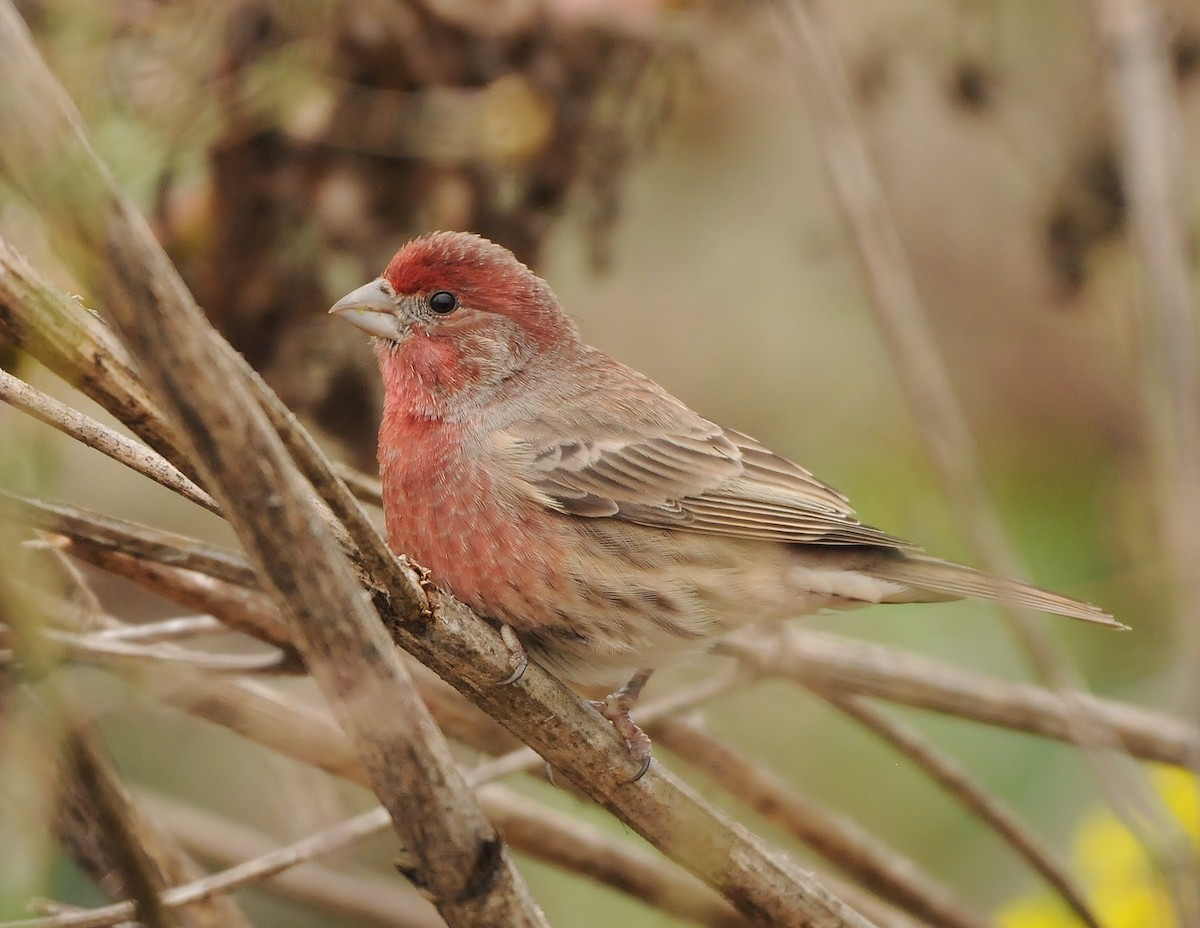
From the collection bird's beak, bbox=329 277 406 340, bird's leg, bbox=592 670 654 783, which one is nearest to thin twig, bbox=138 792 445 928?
bird's leg, bbox=592 670 654 783

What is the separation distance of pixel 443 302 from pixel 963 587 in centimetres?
172

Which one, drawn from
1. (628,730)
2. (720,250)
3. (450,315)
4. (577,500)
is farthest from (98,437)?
(720,250)

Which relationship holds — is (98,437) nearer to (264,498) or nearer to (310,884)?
(264,498)

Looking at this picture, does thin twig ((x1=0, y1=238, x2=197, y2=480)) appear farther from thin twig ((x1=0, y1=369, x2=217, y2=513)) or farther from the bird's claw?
the bird's claw

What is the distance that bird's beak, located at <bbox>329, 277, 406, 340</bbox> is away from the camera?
414 cm

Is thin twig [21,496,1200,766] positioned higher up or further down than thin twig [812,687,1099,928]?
higher up

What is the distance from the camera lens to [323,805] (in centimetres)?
455

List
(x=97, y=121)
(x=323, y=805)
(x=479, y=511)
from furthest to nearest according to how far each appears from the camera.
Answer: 1. (x=323, y=805)
2. (x=97, y=121)
3. (x=479, y=511)

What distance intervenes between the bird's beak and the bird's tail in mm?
1557

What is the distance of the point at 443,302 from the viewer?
432 centimetres

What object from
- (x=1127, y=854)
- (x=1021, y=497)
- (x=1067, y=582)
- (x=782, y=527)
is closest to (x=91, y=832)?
(x=782, y=527)

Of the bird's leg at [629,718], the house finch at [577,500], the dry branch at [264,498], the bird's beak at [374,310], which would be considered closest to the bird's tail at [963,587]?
the house finch at [577,500]

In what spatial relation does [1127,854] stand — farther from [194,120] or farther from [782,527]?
[194,120]

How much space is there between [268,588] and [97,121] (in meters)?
3.06
